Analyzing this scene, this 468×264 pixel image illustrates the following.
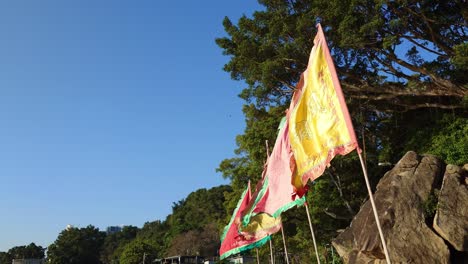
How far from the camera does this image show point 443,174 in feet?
52.7

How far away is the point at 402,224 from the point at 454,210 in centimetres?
173

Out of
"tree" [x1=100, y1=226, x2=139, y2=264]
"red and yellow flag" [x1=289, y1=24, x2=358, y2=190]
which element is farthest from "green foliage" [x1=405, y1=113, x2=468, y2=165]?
"tree" [x1=100, y1=226, x2=139, y2=264]

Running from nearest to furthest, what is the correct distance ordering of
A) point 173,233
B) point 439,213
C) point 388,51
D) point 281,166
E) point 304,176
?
point 304,176 < point 281,166 < point 439,213 < point 388,51 < point 173,233

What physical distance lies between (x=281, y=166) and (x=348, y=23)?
917 cm

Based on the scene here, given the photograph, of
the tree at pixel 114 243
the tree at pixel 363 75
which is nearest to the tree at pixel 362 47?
the tree at pixel 363 75

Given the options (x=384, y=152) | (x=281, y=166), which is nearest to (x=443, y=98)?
(x=384, y=152)

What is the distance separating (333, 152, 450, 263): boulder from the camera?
14180 millimetres

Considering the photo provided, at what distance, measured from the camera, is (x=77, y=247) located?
95188mm

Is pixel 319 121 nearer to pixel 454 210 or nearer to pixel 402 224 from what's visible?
pixel 402 224

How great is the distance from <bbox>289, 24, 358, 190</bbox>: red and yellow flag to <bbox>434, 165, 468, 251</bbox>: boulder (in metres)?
9.12

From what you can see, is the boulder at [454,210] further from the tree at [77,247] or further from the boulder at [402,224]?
the tree at [77,247]

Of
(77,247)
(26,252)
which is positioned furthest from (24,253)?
(77,247)

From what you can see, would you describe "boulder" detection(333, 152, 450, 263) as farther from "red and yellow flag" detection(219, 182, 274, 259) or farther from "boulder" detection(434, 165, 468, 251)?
"red and yellow flag" detection(219, 182, 274, 259)

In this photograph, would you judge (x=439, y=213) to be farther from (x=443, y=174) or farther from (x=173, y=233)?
(x=173, y=233)
